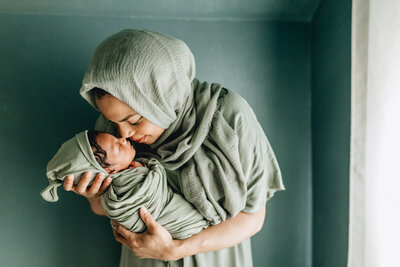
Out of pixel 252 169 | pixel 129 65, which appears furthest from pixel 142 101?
pixel 252 169

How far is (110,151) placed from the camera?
994 millimetres

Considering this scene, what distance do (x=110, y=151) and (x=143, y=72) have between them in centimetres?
26

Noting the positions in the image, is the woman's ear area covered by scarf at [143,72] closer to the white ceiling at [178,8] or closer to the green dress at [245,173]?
the green dress at [245,173]

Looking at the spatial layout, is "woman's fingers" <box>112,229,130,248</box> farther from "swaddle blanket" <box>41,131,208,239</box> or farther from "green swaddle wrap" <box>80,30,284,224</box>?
"green swaddle wrap" <box>80,30,284,224</box>

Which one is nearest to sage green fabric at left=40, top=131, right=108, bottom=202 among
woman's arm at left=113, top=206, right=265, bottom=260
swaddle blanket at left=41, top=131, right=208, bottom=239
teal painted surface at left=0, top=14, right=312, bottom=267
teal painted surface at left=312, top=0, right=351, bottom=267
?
swaddle blanket at left=41, top=131, right=208, bottom=239

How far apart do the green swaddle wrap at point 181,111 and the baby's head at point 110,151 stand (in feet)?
0.39

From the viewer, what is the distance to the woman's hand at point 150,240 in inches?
Answer: 39.7

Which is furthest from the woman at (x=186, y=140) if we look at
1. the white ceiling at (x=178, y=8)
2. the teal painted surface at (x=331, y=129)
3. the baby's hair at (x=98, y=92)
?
the white ceiling at (x=178, y=8)

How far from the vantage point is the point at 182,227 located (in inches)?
41.5

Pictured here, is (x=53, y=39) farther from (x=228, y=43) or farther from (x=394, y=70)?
(x=394, y=70)

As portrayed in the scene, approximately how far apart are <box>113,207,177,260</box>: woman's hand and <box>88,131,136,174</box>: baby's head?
0.50 ft

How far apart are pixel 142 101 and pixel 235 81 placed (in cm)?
62

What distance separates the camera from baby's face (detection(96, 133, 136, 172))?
0.99 meters

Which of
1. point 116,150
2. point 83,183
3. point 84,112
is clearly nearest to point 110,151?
point 116,150
